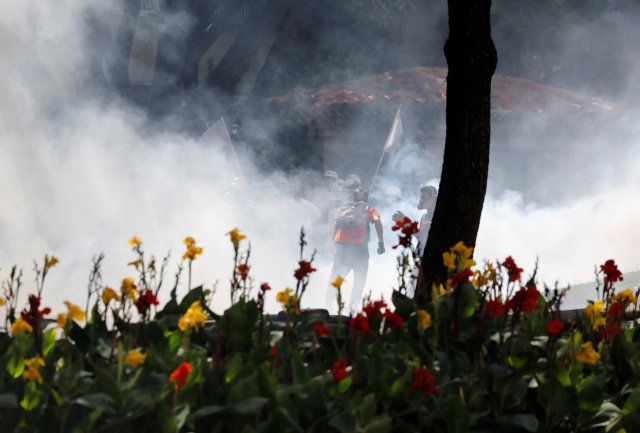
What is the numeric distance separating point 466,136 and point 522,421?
1838mm

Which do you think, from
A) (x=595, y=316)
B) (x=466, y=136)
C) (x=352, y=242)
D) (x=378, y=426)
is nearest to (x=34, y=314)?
(x=378, y=426)

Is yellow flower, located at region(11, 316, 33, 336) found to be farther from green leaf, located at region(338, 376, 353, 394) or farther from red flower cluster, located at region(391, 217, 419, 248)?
red flower cluster, located at region(391, 217, 419, 248)

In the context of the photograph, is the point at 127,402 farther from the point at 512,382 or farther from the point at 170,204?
the point at 170,204

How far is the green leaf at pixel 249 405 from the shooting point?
2.12m

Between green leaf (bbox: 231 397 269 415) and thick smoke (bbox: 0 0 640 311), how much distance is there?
408 inches

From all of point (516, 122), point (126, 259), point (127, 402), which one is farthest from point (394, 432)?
point (516, 122)

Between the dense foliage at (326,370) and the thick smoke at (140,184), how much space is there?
970 centimetres

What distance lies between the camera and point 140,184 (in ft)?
49.8

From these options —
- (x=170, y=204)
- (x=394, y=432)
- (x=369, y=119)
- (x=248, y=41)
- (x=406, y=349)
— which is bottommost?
(x=394, y=432)

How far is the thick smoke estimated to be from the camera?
13812 mm

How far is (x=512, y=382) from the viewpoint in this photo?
2459 millimetres

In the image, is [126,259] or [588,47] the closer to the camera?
[126,259]

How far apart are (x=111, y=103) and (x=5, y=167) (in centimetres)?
189

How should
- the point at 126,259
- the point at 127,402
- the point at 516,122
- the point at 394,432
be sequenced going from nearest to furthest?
the point at 127,402, the point at 394,432, the point at 126,259, the point at 516,122
